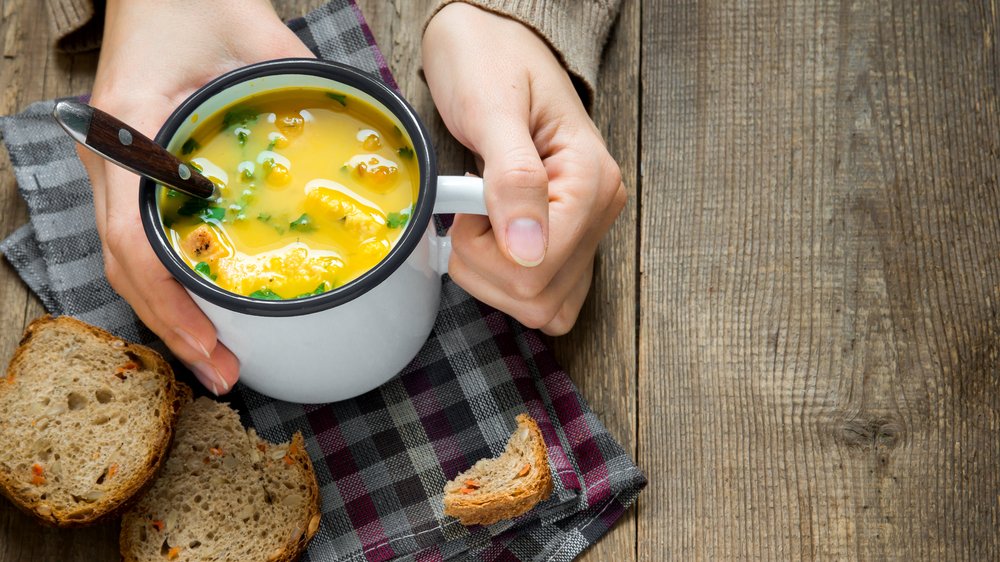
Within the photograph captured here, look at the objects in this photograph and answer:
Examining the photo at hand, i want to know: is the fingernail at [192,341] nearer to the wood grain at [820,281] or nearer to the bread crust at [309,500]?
the bread crust at [309,500]

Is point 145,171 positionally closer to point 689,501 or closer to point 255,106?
point 255,106

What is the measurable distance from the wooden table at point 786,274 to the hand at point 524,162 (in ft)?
0.56

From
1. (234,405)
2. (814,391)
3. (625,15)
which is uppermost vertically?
(625,15)

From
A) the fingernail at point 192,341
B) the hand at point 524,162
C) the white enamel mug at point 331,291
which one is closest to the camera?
the white enamel mug at point 331,291

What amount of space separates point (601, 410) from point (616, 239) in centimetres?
31

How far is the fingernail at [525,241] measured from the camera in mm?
1188

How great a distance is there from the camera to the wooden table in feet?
5.21

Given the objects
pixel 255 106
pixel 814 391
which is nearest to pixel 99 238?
pixel 255 106

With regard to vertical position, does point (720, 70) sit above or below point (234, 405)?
above

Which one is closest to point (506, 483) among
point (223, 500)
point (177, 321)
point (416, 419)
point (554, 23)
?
point (416, 419)

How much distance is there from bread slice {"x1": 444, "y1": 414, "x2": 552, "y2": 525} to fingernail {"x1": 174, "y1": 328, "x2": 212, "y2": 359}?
436 mm

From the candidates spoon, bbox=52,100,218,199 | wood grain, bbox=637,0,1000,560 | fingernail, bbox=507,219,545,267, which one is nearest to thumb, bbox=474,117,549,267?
fingernail, bbox=507,219,545,267

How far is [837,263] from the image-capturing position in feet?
5.46

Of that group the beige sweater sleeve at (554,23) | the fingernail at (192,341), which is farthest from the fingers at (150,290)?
the beige sweater sleeve at (554,23)
